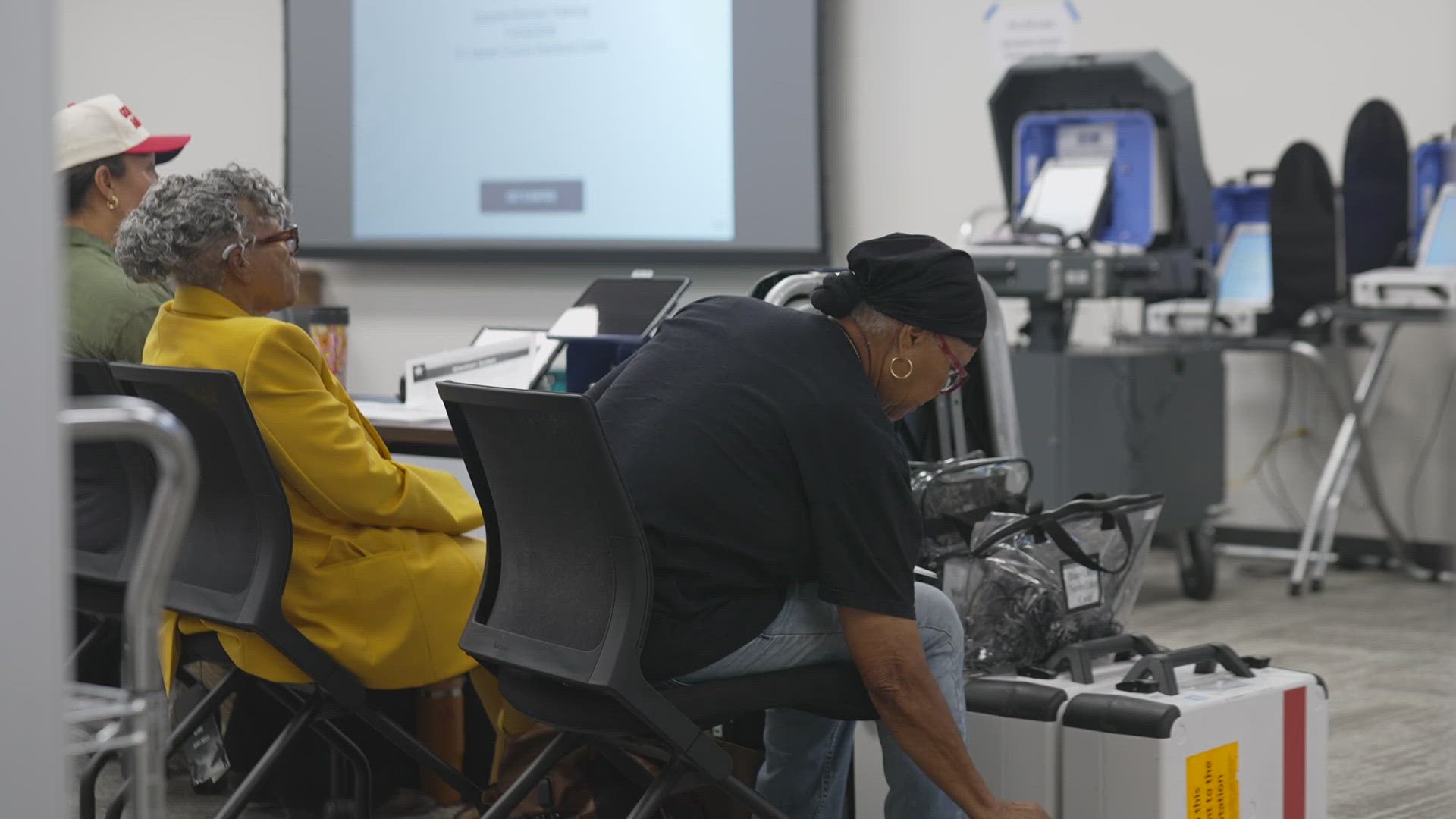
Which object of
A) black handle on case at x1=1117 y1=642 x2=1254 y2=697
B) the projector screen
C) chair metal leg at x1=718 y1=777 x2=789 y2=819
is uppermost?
the projector screen

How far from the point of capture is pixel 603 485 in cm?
181

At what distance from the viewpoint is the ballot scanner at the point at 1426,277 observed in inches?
185

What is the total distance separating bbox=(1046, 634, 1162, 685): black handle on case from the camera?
2.23 m

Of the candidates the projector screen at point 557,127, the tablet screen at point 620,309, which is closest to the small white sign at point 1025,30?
the projector screen at point 557,127

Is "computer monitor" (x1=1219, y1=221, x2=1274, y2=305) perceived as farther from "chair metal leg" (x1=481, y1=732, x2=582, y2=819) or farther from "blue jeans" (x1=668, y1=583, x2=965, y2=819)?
"chair metal leg" (x1=481, y1=732, x2=582, y2=819)

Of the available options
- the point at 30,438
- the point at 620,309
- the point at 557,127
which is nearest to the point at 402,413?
the point at 620,309

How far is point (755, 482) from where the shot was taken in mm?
1881

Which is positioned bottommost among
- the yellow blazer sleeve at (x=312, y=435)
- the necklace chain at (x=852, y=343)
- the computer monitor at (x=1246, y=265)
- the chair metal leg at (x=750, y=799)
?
the chair metal leg at (x=750, y=799)

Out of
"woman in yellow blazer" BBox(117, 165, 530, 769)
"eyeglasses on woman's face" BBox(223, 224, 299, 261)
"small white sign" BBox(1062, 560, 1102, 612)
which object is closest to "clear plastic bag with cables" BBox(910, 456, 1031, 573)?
"small white sign" BBox(1062, 560, 1102, 612)

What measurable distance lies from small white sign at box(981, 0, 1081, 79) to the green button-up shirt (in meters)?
3.92

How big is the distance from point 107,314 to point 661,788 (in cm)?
152

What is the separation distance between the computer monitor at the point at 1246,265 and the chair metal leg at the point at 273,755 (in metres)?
3.87

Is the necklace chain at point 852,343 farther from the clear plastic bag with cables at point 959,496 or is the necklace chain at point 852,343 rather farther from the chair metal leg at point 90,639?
the chair metal leg at point 90,639

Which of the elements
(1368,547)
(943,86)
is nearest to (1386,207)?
(1368,547)
